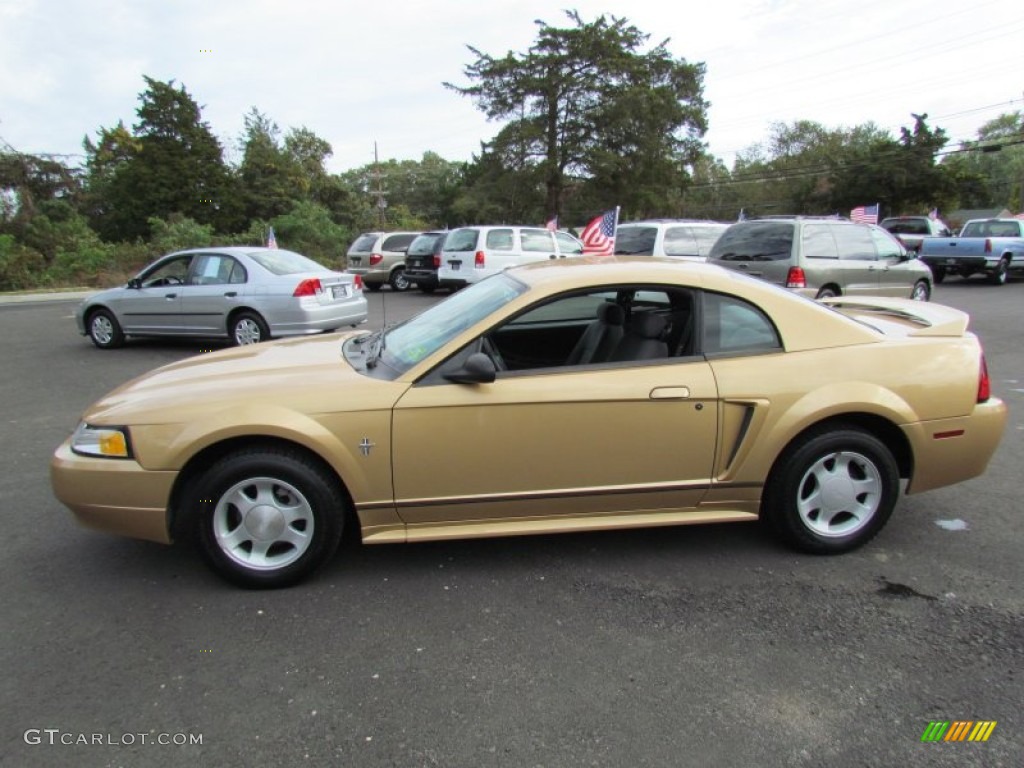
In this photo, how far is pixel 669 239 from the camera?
12.4 metres

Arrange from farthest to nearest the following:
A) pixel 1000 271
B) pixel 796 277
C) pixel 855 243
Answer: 1. pixel 1000 271
2. pixel 855 243
3. pixel 796 277

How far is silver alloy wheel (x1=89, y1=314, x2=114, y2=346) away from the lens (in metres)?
9.95

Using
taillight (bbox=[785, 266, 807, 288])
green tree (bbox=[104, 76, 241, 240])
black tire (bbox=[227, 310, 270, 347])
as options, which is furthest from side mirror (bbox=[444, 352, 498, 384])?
green tree (bbox=[104, 76, 241, 240])

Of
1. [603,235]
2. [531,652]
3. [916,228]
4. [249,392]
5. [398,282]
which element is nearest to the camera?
[531,652]

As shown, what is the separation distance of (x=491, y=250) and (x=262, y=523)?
42.2 ft

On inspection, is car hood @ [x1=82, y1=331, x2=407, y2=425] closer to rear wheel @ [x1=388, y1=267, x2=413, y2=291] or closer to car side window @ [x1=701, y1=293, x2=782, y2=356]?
car side window @ [x1=701, y1=293, x2=782, y2=356]

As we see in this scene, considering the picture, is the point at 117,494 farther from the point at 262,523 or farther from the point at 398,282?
the point at 398,282

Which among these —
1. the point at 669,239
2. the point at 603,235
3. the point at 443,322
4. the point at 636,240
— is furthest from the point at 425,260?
the point at 443,322

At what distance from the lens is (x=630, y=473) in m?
3.18

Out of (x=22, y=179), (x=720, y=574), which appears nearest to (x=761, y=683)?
(x=720, y=574)

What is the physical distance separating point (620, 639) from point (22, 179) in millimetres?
44728

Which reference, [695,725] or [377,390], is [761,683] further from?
[377,390]

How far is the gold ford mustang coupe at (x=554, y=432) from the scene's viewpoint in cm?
300

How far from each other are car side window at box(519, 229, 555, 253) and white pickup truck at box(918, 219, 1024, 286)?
10994 millimetres
